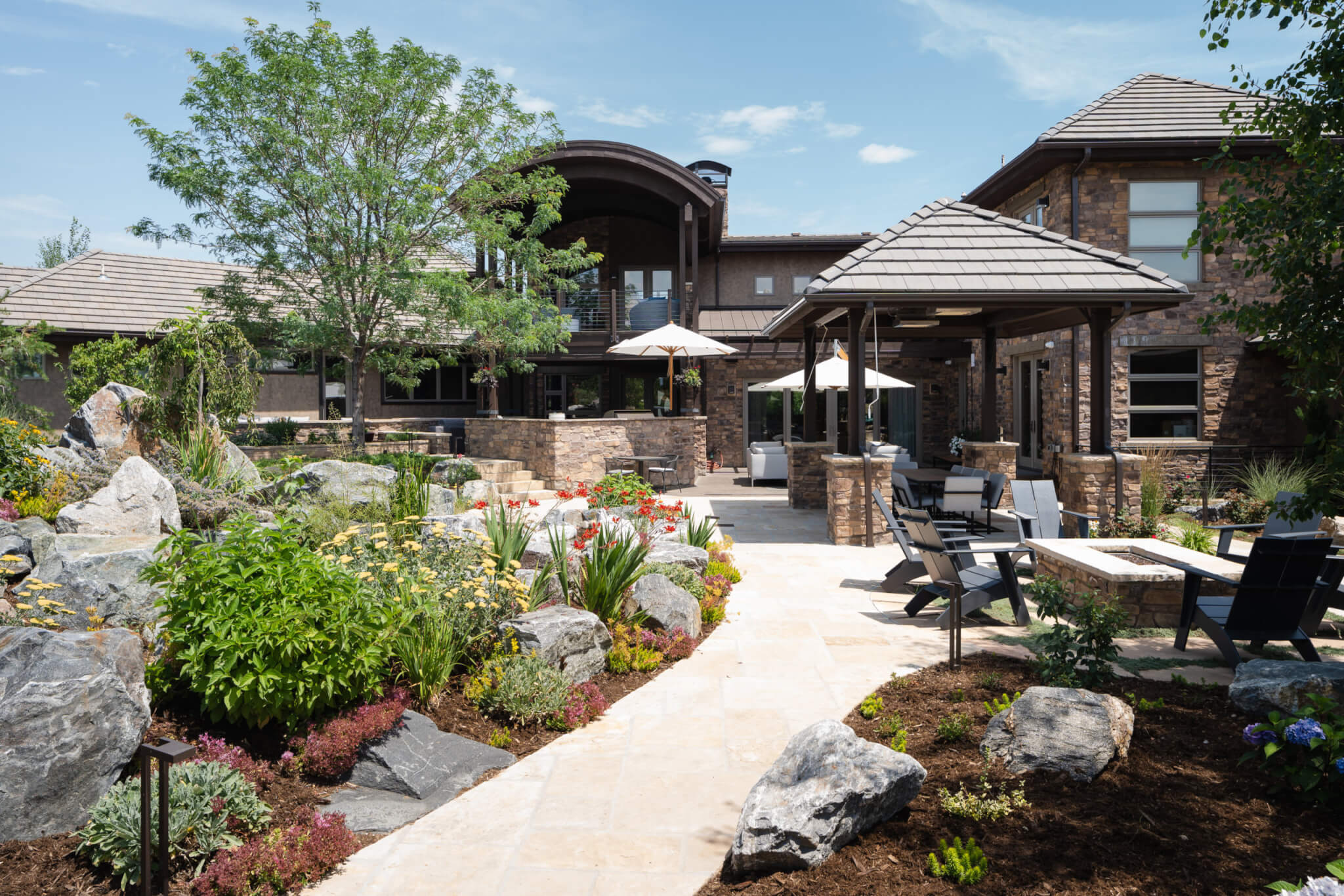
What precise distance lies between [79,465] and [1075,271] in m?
11.8

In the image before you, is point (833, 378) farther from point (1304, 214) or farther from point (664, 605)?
point (1304, 214)

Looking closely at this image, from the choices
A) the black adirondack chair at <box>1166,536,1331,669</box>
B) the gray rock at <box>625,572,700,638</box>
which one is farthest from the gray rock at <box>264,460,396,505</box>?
the black adirondack chair at <box>1166,536,1331,669</box>

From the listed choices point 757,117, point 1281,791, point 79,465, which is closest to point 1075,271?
point 1281,791

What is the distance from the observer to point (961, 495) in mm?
10469

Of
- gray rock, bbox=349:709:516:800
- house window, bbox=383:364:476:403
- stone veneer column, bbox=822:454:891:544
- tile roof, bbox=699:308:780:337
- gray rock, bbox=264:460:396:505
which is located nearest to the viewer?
gray rock, bbox=349:709:516:800

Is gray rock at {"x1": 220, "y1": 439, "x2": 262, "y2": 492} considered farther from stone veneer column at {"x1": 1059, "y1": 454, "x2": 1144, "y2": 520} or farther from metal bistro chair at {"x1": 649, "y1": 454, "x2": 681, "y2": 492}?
stone veneer column at {"x1": 1059, "y1": 454, "x2": 1144, "y2": 520}

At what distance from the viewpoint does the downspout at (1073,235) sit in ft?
46.6

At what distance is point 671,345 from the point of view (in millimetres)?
15094

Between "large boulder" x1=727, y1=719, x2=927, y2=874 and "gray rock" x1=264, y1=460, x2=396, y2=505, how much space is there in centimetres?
660

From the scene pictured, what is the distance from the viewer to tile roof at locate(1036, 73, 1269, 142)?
47.3 ft

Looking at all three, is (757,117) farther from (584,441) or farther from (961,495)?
(961,495)

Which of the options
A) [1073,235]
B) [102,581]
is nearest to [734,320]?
[1073,235]

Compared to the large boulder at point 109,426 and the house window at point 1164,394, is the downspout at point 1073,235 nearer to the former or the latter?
the house window at point 1164,394

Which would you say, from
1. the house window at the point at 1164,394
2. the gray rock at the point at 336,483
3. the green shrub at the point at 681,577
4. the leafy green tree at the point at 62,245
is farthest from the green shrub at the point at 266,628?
the leafy green tree at the point at 62,245
